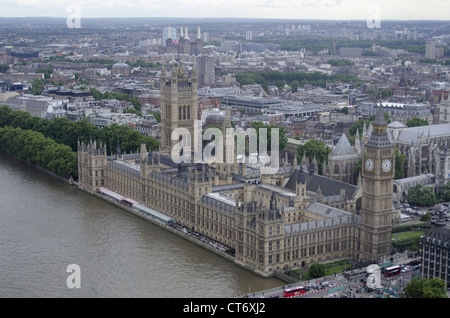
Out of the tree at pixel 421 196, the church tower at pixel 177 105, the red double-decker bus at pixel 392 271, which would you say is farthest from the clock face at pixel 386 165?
the church tower at pixel 177 105

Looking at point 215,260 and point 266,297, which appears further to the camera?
point 215,260

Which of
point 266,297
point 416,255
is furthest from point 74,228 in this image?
point 416,255

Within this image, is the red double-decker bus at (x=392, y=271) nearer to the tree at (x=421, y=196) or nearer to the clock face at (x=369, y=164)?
the clock face at (x=369, y=164)

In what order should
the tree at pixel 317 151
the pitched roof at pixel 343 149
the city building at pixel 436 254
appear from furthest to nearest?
1. the tree at pixel 317 151
2. the pitched roof at pixel 343 149
3. the city building at pixel 436 254

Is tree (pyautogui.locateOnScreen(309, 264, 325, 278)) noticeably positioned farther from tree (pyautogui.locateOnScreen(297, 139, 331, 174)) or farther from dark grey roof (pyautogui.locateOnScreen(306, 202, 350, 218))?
tree (pyautogui.locateOnScreen(297, 139, 331, 174))

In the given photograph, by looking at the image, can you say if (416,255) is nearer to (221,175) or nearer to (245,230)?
(245,230)

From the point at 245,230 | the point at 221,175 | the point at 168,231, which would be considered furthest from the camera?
the point at 221,175

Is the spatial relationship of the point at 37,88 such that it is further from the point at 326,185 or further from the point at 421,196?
the point at 421,196
